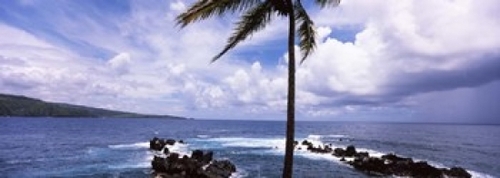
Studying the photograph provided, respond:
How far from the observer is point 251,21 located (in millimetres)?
9742

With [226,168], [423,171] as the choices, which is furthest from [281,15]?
[423,171]

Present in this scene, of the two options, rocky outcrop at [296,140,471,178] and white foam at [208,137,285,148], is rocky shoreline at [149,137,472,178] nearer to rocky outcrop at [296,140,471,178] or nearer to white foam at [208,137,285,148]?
rocky outcrop at [296,140,471,178]

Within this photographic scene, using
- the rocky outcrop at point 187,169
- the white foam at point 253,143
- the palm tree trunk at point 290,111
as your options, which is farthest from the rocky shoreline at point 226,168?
the palm tree trunk at point 290,111

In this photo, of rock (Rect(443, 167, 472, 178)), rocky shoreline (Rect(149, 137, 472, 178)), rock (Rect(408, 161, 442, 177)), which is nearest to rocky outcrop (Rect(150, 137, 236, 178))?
rocky shoreline (Rect(149, 137, 472, 178))

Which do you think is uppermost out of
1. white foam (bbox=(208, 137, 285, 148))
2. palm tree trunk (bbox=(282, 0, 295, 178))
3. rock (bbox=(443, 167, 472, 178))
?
palm tree trunk (bbox=(282, 0, 295, 178))

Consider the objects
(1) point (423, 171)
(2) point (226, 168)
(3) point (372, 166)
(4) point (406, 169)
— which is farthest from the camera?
(3) point (372, 166)

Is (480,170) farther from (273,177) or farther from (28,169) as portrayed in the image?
(28,169)

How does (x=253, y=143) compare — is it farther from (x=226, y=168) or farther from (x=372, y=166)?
(x=226, y=168)

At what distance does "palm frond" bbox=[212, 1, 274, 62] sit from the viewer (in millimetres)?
9656

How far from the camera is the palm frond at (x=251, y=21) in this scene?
31.7 ft

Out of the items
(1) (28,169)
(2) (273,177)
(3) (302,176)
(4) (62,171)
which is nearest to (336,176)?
(3) (302,176)

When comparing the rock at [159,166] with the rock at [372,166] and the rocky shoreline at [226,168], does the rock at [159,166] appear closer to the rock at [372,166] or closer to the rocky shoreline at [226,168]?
the rocky shoreline at [226,168]

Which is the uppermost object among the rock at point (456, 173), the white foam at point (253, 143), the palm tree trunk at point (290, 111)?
the palm tree trunk at point (290, 111)

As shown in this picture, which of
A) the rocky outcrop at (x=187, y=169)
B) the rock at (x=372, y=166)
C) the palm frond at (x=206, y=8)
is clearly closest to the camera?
the palm frond at (x=206, y=8)
